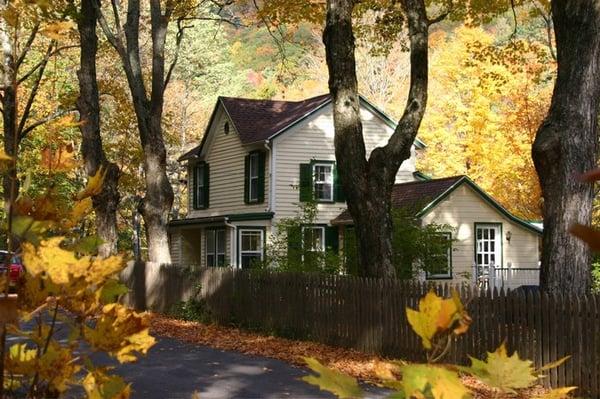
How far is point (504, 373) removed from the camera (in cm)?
139

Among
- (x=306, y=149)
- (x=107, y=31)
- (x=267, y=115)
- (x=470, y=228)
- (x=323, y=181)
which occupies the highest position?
(x=107, y=31)

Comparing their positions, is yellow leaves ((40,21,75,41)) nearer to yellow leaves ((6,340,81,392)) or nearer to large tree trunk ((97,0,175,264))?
yellow leaves ((6,340,81,392))

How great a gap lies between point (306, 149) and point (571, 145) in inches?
781

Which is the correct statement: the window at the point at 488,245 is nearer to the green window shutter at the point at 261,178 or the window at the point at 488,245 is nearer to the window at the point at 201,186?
the green window shutter at the point at 261,178

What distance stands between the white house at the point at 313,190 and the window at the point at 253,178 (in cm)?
4

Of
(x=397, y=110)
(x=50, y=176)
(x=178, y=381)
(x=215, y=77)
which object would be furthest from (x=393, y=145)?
(x=215, y=77)

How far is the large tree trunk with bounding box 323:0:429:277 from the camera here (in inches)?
581

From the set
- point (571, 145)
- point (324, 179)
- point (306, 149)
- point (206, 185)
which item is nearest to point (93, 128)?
point (306, 149)

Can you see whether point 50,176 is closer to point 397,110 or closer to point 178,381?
point 178,381

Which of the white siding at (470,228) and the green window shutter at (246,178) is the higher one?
the green window shutter at (246,178)

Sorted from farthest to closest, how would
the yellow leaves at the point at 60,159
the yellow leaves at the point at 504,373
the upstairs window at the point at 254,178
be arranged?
the upstairs window at the point at 254,178, the yellow leaves at the point at 60,159, the yellow leaves at the point at 504,373

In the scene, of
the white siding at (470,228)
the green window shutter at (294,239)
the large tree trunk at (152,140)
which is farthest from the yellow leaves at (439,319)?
the white siding at (470,228)

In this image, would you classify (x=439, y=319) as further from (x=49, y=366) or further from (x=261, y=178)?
(x=261, y=178)

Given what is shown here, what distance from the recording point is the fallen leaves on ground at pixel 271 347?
12.3 meters
